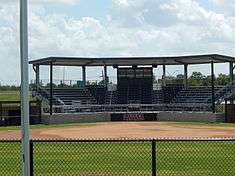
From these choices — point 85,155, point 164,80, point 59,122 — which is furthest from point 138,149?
point 164,80

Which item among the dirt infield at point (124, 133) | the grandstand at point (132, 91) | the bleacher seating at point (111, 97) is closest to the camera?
the dirt infield at point (124, 133)

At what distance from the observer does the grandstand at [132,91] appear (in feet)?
208

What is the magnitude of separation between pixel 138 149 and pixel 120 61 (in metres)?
42.9

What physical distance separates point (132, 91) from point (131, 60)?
19.9 feet

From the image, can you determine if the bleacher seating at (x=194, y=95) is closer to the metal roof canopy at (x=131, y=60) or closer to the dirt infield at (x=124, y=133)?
the metal roof canopy at (x=131, y=60)

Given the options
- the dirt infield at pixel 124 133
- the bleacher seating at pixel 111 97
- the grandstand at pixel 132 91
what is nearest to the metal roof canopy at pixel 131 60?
the grandstand at pixel 132 91

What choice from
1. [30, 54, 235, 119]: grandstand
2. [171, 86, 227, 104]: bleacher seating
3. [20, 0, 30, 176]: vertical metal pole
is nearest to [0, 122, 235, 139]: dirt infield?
[30, 54, 235, 119]: grandstand

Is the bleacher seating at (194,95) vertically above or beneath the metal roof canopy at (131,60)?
beneath

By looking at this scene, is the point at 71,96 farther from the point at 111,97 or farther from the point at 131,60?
the point at 131,60

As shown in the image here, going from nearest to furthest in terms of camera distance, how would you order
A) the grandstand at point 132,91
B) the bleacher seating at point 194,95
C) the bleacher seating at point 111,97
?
the grandstand at point 132,91, the bleacher seating at point 194,95, the bleacher seating at point 111,97

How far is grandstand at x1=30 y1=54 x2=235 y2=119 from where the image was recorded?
6353 centimetres

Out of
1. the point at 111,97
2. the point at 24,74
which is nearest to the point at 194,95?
the point at 111,97

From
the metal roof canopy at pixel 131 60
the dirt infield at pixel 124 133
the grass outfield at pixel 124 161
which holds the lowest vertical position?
the dirt infield at pixel 124 133

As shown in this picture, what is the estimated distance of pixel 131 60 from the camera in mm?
64438
